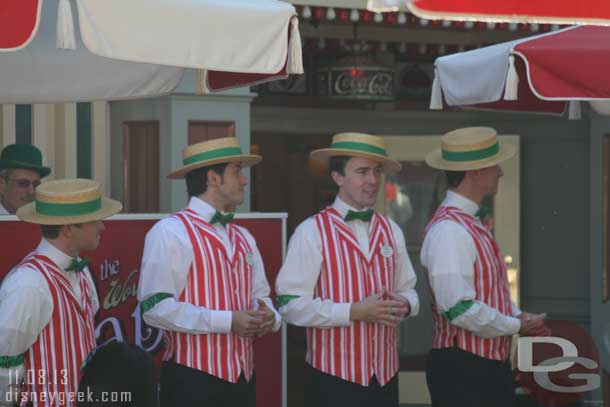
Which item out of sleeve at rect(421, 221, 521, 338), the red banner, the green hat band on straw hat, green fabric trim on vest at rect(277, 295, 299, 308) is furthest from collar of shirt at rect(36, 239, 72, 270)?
sleeve at rect(421, 221, 521, 338)

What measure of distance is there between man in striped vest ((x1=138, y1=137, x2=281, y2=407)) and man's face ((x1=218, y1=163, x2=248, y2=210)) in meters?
0.01

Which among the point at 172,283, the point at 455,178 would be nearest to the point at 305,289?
the point at 172,283

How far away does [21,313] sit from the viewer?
417 centimetres

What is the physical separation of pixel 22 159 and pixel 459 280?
2.67 meters

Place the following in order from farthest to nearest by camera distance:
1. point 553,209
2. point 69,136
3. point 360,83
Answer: point 553,209, point 360,83, point 69,136

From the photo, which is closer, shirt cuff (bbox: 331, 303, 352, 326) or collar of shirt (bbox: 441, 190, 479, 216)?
shirt cuff (bbox: 331, 303, 352, 326)

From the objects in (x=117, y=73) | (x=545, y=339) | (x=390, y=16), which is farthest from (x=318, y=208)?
(x=117, y=73)

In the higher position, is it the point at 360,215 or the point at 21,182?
the point at 21,182

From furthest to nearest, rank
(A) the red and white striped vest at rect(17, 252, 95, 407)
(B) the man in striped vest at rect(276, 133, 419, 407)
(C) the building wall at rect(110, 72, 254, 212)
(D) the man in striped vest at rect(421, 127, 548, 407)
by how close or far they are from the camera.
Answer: (C) the building wall at rect(110, 72, 254, 212) → (D) the man in striped vest at rect(421, 127, 548, 407) → (B) the man in striped vest at rect(276, 133, 419, 407) → (A) the red and white striped vest at rect(17, 252, 95, 407)

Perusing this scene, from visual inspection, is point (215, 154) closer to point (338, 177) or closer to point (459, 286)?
point (338, 177)

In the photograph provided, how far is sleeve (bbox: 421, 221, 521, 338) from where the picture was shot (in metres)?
5.22

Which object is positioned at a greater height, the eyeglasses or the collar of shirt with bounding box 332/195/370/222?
the eyeglasses

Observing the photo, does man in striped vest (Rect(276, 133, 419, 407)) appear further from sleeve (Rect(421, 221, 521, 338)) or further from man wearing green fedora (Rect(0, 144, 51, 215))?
man wearing green fedora (Rect(0, 144, 51, 215))

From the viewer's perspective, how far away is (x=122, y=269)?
18.9 feet
